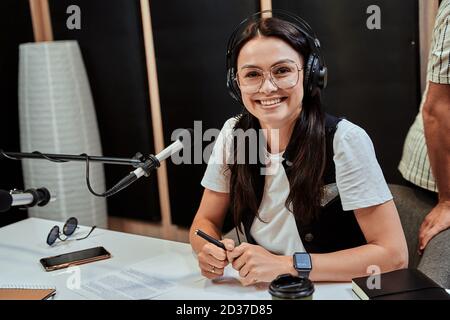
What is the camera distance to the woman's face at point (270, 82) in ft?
4.96

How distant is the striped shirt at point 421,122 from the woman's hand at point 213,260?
93 cm

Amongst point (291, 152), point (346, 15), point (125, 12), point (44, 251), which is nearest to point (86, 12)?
point (125, 12)

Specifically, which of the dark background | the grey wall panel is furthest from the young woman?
the grey wall panel

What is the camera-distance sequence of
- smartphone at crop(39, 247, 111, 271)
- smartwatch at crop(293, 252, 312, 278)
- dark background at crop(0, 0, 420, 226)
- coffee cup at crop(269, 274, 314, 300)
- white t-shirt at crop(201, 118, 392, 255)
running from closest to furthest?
coffee cup at crop(269, 274, 314, 300) → smartwatch at crop(293, 252, 312, 278) → white t-shirt at crop(201, 118, 392, 255) → smartphone at crop(39, 247, 111, 271) → dark background at crop(0, 0, 420, 226)

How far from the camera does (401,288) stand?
3.95ft

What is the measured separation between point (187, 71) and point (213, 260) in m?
1.77

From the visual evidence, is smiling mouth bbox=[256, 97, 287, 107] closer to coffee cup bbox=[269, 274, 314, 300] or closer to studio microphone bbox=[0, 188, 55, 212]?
coffee cup bbox=[269, 274, 314, 300]

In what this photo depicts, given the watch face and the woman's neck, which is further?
the woman's neck

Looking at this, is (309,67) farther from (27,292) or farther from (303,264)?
(27,292)

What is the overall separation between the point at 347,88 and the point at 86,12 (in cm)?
164

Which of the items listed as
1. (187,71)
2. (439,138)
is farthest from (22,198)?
(187,71)

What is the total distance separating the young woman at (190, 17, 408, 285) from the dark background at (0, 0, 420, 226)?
3.24 feet

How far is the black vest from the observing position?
60.8 inches

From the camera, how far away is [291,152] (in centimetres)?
158
